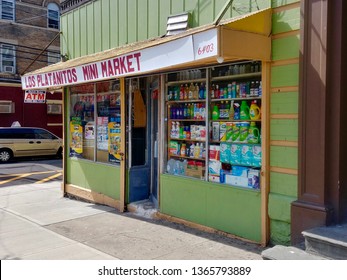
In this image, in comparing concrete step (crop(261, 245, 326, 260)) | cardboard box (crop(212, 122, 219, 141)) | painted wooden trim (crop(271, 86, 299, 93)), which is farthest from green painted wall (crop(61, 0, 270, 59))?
concrete step (crop(261, 245, 326, 260))

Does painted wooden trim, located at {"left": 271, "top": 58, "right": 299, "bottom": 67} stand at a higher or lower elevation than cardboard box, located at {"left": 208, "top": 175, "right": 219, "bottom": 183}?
higher

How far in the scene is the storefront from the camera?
5133 mm

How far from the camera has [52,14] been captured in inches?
1021

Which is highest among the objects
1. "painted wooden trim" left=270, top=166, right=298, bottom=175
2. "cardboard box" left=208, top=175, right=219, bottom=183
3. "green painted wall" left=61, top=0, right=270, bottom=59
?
A: "green painted wall" left=61, top=0, right=270, bottom=59

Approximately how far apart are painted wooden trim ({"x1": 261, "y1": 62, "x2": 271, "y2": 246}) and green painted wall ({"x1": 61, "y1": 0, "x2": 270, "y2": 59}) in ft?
3.08

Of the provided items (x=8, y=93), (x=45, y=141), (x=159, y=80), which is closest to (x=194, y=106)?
(x=159, y=80)

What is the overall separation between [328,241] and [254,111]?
2.08 meters

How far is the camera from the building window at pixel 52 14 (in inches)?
1011

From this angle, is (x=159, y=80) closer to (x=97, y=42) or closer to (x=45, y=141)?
(x=97, y=42)

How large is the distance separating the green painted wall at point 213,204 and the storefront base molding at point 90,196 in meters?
1.53

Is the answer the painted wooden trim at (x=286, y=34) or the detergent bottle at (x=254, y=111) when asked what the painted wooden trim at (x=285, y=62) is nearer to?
the painted wooden trim at (x=286, y=34)

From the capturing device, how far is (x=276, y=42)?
5.17m

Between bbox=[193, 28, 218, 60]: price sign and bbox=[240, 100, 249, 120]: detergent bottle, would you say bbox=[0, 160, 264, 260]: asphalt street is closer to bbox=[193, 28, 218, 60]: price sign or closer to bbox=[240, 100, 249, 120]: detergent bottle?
bbox=[240, 100, 249, 120]: detergent bottle

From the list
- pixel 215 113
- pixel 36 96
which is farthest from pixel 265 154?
pixel 36 96
